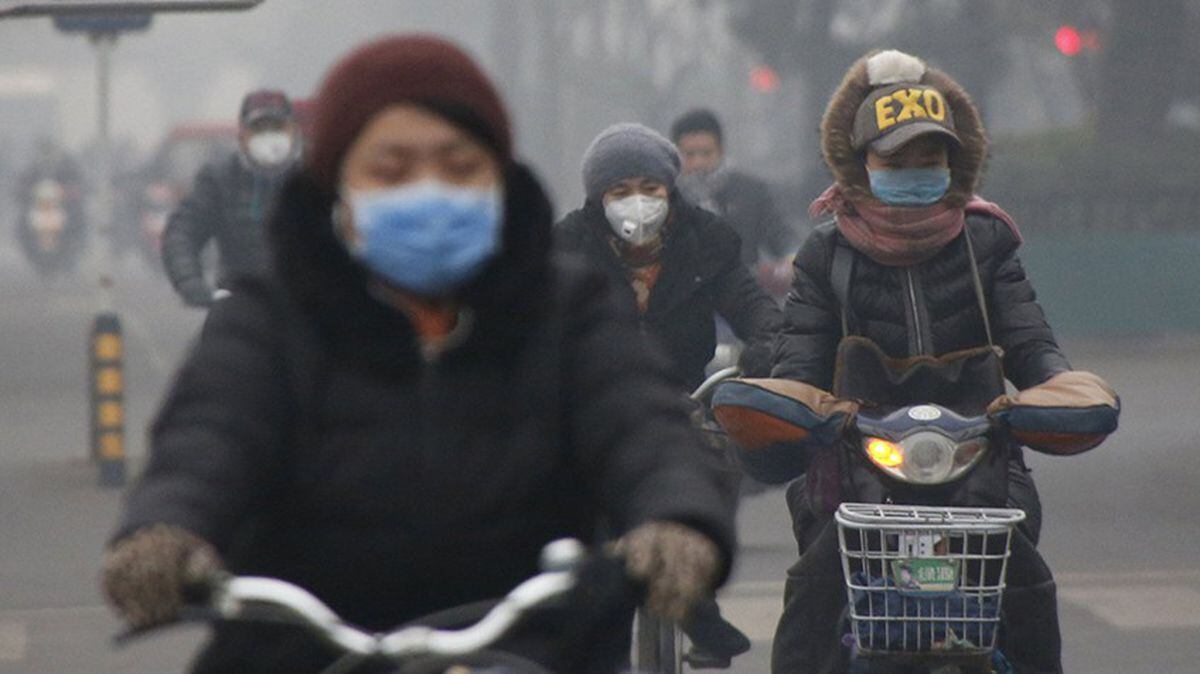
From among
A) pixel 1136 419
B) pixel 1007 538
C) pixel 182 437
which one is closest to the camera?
pixel 182 437

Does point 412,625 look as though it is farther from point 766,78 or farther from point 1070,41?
point 766,78

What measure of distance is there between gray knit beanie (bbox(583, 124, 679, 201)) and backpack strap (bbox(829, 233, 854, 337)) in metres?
1.83

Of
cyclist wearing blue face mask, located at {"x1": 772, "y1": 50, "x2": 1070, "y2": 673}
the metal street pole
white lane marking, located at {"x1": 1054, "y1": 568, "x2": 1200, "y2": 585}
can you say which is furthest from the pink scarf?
the metal street pole

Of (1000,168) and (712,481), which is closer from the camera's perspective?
(712,481)

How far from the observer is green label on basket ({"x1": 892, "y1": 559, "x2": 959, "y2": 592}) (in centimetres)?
564

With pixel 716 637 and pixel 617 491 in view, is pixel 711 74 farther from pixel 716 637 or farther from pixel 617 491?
pixel 617 491

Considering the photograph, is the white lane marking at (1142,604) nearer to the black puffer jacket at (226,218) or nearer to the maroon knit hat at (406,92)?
the black puffer jacket at (226,218)

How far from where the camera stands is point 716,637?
844 centimetres

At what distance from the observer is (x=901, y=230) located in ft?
21.0

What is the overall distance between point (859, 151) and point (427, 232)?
3.07 meters

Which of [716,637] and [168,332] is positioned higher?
[716,637]

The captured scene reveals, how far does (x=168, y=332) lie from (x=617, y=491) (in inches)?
1011

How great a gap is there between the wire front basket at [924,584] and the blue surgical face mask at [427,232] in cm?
211

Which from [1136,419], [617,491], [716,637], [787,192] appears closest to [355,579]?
[617,491]
